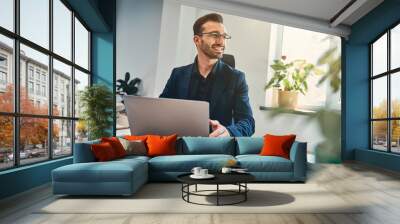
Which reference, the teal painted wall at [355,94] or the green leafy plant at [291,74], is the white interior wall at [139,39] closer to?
the green leafy plant at [291,74]

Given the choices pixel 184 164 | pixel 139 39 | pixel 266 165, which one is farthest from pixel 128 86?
pixel 266 165

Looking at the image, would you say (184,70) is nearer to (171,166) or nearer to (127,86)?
(127,86)

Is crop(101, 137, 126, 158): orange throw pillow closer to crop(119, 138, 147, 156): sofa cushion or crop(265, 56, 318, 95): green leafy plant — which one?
crop(119, 138, 147, 156): sofa cushion

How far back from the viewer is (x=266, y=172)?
5.42m

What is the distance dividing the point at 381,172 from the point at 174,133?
12.4ft

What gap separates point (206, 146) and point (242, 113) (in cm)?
239

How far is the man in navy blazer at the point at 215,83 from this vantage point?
27.2ft

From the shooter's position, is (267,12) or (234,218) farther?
(267,12)

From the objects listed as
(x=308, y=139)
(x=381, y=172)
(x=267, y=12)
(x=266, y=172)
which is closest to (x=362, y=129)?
(x=308, y=139)

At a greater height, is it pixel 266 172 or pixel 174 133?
pixel 174 133

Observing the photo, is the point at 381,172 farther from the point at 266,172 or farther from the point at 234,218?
the point at 234,218

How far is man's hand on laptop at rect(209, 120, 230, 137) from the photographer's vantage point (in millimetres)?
8102

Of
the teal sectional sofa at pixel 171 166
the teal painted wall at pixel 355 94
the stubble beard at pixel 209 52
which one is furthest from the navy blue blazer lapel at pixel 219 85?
the teal painted wall at pixel 355 94

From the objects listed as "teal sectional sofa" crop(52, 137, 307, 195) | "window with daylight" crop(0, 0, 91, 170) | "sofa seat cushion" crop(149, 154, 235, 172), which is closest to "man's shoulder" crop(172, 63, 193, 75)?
"window with daylight" crop(0, 0, 91, 170)
